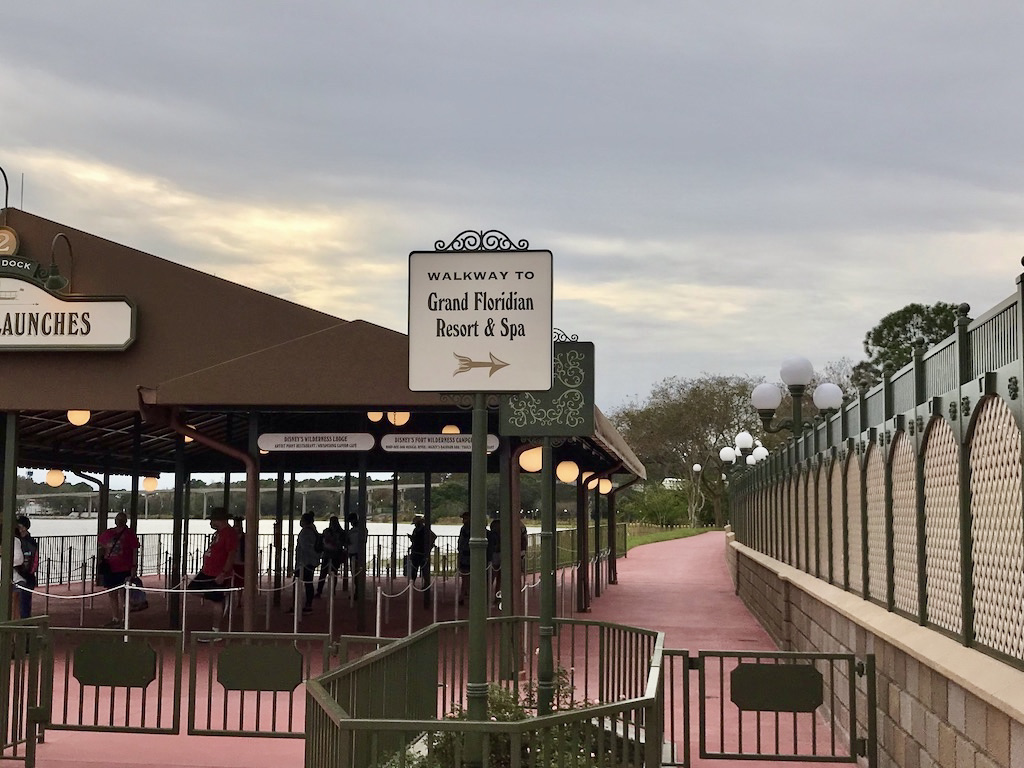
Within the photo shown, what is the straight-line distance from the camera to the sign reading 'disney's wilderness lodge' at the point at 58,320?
1625 centimetres

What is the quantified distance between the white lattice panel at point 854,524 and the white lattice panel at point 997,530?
3957 mm

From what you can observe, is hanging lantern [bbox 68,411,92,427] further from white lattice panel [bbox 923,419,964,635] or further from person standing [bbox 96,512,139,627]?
white lattice panel [bbox 923,419,964,635]

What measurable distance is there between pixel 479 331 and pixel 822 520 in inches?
331

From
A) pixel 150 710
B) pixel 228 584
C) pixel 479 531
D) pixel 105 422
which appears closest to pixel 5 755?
pixel 150 710

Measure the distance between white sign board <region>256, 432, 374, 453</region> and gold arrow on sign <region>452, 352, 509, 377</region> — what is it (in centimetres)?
915

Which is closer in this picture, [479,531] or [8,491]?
[479,531]

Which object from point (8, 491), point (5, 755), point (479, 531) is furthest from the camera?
point (8, 491)

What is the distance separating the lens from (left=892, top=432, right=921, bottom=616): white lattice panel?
8.63m

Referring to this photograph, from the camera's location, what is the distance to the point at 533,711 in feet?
30.4

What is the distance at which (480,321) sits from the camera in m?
6.48

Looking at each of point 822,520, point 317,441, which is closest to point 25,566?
point 317,441

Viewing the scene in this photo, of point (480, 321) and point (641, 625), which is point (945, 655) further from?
point (641, 625)

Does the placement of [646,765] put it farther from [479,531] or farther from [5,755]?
[5,755]

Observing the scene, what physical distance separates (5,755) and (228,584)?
28.0 feet
